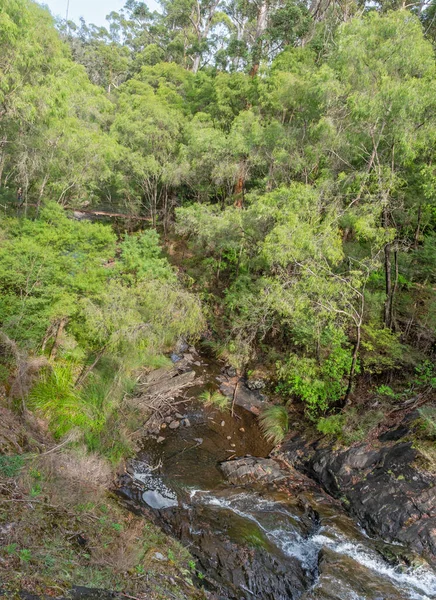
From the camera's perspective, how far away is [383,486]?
7699mm

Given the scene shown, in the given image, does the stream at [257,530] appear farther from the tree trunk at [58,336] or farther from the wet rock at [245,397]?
the tree trunk at [58,336]

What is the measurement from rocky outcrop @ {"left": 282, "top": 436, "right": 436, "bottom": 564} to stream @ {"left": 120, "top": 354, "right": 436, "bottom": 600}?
255 mm

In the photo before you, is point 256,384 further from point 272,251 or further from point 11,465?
point 11,465

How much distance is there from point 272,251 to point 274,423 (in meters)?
5.19

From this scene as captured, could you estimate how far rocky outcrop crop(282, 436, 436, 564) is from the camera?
→ 689 cm

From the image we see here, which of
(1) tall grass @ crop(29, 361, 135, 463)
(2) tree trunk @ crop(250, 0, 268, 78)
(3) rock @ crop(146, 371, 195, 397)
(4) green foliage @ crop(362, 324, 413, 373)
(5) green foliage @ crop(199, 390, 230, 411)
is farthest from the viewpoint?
(2) tree trunk @ crop(250, 0, 268, 78)

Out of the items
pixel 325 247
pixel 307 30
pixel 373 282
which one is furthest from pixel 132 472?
pixel 307 30

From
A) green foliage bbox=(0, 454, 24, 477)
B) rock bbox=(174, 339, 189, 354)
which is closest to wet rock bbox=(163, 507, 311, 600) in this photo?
green foliage bbox=(0, 454, 24, 477)

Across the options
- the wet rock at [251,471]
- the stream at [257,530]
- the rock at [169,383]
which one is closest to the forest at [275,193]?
the rock at [169,383]

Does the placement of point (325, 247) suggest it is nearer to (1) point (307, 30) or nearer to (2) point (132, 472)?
(2) point (132, 472)

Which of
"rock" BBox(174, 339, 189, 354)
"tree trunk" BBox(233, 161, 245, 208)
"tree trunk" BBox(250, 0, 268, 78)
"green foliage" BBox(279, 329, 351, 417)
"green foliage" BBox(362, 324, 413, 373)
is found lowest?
"rock" BBox(174, 339, 189, 354)

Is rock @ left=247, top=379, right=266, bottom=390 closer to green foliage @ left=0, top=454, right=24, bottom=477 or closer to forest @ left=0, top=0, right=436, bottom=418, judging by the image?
forest @ left=0, top=0, right=436, bottom=418

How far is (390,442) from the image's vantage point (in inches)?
336

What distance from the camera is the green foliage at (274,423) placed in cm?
1033
